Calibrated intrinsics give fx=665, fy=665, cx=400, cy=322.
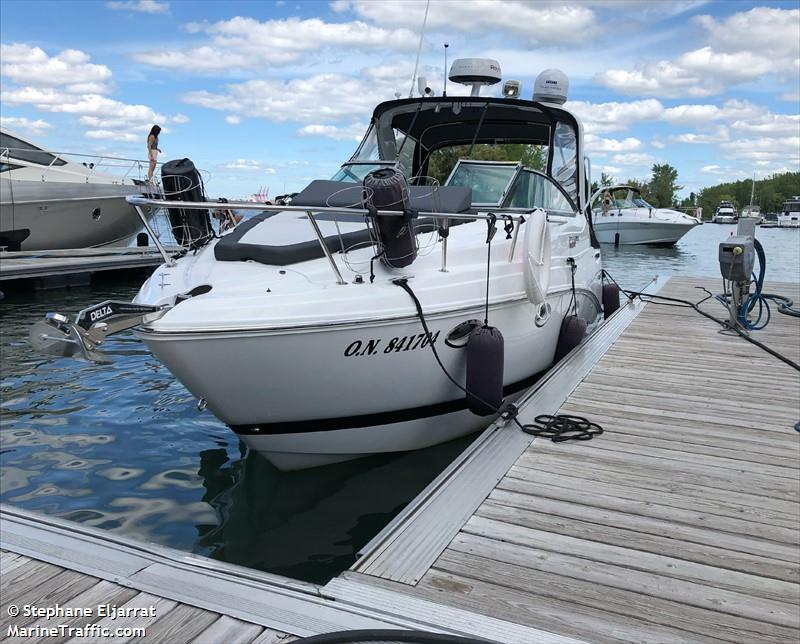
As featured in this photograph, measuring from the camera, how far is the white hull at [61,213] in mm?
15109

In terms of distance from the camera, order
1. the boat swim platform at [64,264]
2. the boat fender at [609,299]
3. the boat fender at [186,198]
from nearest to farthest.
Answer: the boat fender at [186,198] < the boat fender at [609,299] < the boat swim platform at [64,264]

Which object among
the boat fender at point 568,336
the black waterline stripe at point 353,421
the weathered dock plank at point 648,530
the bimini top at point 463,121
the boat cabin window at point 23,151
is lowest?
the weathered dock plank at point 648,530

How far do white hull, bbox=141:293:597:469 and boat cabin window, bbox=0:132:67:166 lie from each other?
Result: 1432 cm

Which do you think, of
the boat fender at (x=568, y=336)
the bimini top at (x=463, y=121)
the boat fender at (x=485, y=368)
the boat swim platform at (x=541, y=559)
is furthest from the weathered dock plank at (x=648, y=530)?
the bimini top at (x=463, y=121)

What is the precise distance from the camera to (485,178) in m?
6.04

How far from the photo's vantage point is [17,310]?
475 inches

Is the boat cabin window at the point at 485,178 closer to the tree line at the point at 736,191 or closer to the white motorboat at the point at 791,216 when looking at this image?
the white motorboat at the point at 791,216

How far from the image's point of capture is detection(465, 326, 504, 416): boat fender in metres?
4.41

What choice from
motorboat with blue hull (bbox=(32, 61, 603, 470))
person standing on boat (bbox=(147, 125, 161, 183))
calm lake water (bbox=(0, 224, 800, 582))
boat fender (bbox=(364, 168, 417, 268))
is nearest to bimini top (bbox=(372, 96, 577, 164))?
motorboat with blue hull (bbox=(32, 61, 603, 470))

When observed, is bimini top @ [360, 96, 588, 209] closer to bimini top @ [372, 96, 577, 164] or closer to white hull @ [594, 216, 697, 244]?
bimini top @ [372, 96, 577, 164]

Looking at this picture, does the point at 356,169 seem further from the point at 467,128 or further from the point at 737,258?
the point at 737,258

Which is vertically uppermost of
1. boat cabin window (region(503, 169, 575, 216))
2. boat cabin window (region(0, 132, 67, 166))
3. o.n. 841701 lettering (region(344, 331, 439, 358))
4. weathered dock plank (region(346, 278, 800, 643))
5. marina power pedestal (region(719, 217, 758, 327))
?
boat cabin window (region(0, 132, 67, 166))

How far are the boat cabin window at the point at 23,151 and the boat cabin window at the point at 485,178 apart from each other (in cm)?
1310

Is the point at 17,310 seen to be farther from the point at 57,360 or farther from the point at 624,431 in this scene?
the point at 624,431
